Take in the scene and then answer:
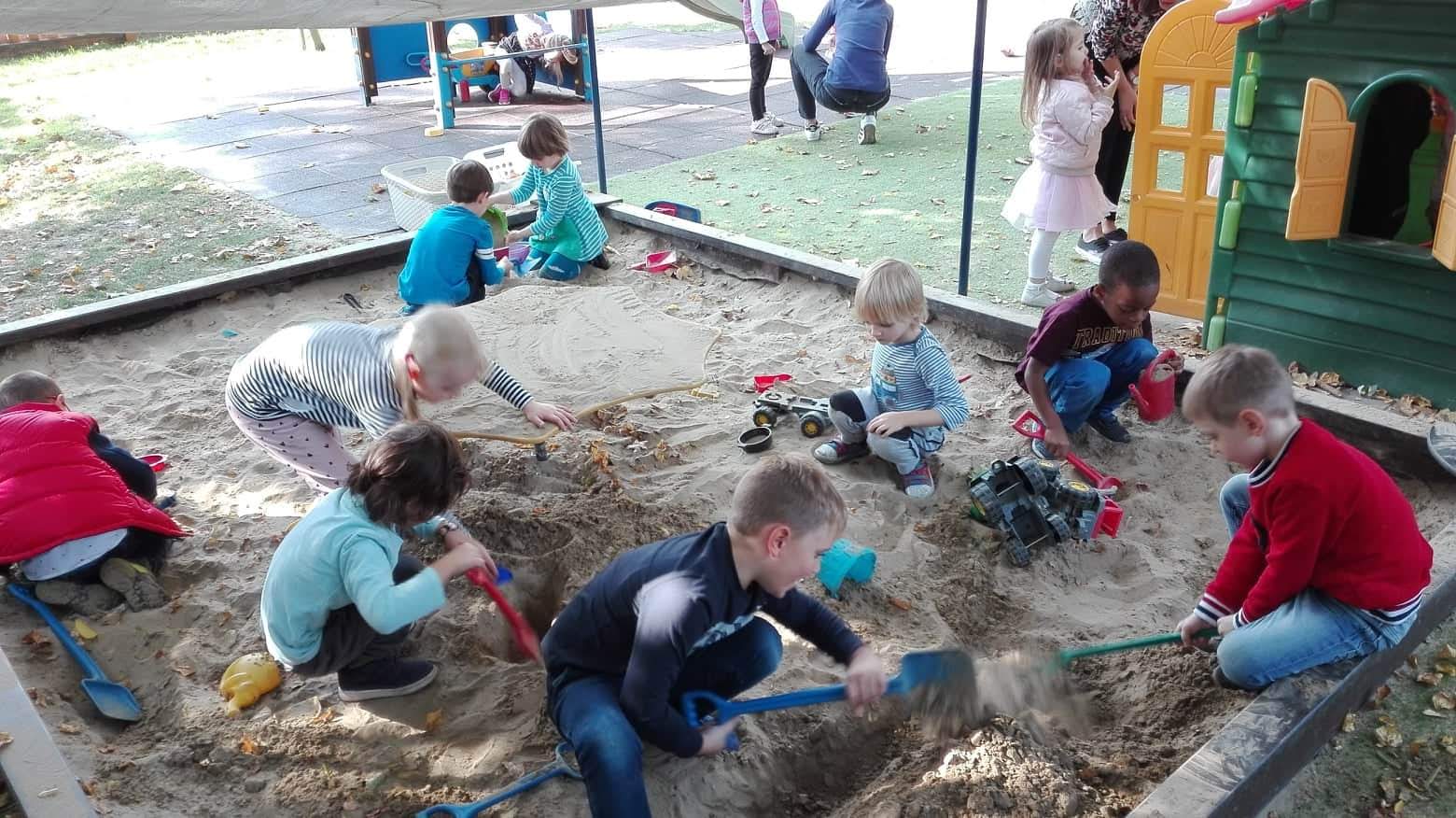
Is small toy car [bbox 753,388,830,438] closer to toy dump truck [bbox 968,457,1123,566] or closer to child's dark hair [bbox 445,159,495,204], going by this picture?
toy dump truck [bbox 968,457,1123,566]

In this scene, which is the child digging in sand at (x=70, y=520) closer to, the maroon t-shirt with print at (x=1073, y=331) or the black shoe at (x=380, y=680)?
the black shoe at (x=380, y=680)

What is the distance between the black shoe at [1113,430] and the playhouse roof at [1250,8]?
1424 millimetres

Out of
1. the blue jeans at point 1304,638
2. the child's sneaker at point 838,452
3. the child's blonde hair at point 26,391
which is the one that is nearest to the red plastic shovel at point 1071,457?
the child's sneaker at point 838,452

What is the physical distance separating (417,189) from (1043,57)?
3.21 metres

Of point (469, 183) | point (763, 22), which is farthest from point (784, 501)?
point (763, 22)

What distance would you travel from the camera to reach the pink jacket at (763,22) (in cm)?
873

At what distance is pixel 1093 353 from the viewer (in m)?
3.71

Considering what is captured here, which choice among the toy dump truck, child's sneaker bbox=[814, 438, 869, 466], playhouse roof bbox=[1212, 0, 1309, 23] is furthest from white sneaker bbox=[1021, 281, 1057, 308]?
the toy dump truck

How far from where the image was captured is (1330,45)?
3844mm

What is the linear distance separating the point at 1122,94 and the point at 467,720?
14.8 feet

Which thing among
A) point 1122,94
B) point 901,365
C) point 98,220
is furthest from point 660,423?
point 98,220

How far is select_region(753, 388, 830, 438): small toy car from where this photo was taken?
387cm

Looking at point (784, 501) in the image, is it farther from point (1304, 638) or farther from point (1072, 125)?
point (1072, 125)

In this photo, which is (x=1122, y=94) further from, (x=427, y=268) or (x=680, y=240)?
(x=427, y=268)
